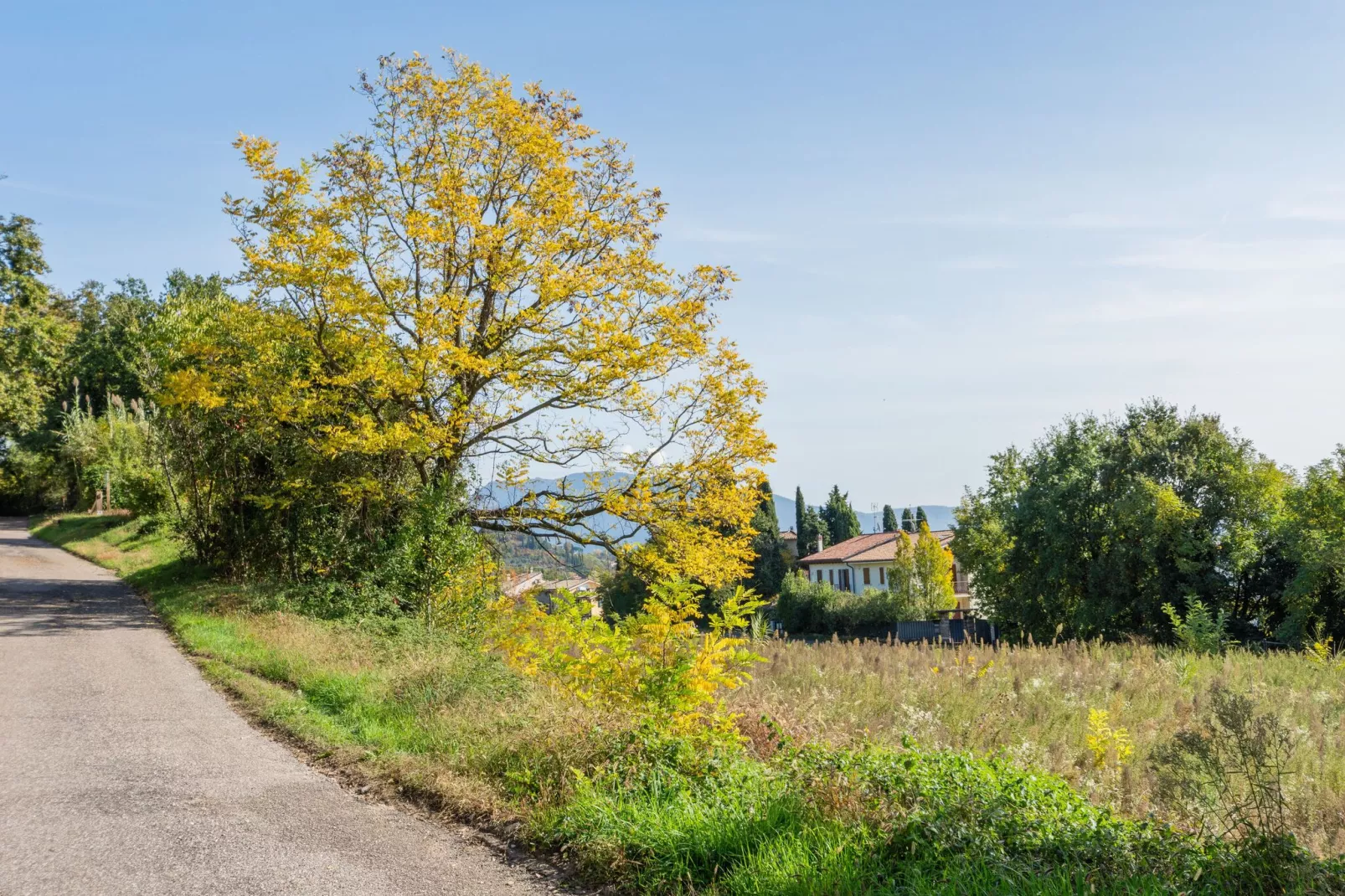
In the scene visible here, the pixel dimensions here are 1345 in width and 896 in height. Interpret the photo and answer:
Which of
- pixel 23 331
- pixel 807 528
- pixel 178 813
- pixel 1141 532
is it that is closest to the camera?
pixel 178 813

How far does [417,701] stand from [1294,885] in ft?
23.6

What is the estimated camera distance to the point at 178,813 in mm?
6598

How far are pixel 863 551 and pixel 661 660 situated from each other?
250 ft

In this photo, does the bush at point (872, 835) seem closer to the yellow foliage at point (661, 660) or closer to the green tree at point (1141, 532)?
the yellow foliage at point (661, 660)

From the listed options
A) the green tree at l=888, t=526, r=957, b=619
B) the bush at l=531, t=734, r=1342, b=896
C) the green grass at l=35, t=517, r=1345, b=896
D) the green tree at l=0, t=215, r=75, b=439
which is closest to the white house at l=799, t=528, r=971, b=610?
the green tree at l=888, t=526, r=957, b=619

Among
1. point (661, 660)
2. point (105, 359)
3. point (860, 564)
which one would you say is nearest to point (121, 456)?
point (105, 359)

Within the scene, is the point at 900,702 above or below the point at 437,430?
below

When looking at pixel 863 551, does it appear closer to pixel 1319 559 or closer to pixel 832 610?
pixel 832 610

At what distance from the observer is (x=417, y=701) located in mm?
9094

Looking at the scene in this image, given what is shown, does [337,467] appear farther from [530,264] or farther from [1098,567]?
[1098,567]

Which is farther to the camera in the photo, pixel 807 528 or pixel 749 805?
pixel 807 528

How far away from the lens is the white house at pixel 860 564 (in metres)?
77.8

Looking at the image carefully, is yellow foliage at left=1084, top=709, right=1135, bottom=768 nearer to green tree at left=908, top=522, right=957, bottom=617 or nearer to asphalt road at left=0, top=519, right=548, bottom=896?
asphalt road at left=0, top=519, right=548, bottom=896

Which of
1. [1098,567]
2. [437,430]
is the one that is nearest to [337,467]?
[437,430]
